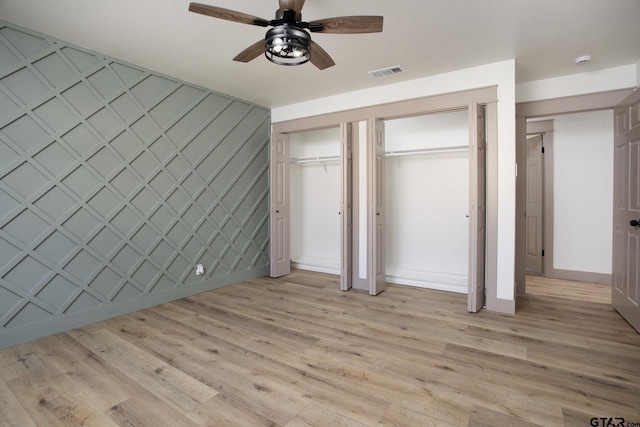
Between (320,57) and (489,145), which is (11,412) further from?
(489,145)

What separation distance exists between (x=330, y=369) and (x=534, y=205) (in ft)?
14.9

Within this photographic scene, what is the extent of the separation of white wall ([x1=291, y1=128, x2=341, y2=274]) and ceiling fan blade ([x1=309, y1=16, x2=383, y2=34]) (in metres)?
3.16

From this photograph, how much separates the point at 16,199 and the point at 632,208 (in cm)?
535

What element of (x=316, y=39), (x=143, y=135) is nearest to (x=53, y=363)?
(x=143, y=135)

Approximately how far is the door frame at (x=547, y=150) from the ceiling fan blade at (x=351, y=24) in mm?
2732

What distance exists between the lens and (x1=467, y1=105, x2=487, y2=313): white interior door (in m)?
3.36

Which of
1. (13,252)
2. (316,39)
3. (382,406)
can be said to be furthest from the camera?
(316,39)

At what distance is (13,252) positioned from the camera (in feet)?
8.66

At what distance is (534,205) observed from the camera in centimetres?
509

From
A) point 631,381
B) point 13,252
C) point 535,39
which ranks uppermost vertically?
point 535,39

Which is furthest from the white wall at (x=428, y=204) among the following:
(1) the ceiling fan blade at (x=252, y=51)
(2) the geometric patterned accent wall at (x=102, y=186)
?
(1) the ceiling fan blade at (x=252, y=51)

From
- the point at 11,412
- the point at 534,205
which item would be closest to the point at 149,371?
the point at 11,412

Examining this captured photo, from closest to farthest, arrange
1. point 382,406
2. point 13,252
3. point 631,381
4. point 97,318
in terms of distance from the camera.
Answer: point 382,406, point 631,381, point 13,252, point 97,318

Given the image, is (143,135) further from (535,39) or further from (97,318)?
(535,39)
